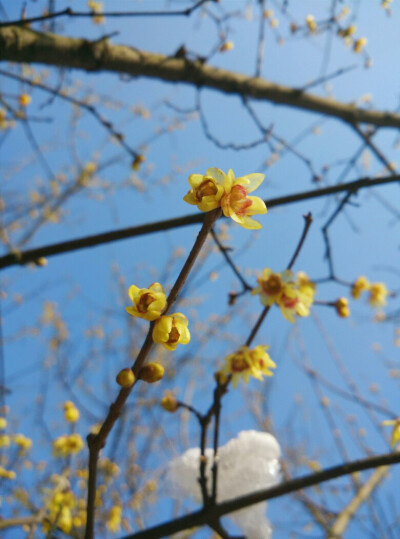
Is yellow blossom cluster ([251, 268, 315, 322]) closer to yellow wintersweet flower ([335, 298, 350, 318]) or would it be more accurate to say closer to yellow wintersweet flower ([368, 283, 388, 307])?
yellow wintersweet flower ([335, 298, 350, 318])

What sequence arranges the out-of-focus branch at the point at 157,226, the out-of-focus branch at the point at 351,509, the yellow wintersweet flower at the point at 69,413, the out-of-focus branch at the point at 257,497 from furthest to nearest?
the out-of-focus branch at the point at 351,509 < the yellow wintersweet flower at the point at 69,413 < the out-of-focus branch at the point at 157,226 < the out-of-focus branch at the point at 257,497

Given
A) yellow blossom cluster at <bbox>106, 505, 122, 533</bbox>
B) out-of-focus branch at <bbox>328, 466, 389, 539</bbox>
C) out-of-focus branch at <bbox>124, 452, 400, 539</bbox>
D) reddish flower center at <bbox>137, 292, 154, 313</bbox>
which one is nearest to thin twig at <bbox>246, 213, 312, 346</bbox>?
out-of-focus branch at <bbox>124, 452, 400, 539</bbox>

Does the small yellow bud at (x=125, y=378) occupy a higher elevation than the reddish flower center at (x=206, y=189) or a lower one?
lower

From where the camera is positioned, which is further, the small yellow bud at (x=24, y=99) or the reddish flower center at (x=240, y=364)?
the small yellow bud at (x=24, y=99)

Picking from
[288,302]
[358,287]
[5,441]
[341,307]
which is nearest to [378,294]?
[358,287]

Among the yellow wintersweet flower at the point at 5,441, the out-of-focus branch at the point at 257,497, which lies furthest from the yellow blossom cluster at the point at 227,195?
the yellow wintersweet flower at the point at 5,441

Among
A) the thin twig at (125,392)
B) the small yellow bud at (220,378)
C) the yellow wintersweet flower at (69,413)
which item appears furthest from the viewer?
the yellow wintersweet flower at (69,413)

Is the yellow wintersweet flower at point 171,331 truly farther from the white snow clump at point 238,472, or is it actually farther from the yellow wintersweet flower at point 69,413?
the yellow wintersweet flower at point 69,413
